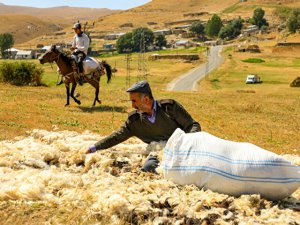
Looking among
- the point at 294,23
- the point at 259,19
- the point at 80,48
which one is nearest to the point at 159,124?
the point at 80,48

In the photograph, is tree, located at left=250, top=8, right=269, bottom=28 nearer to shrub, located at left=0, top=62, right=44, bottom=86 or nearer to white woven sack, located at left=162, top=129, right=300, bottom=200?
shrub, located at left=0, top=62, right=44, bottom=86

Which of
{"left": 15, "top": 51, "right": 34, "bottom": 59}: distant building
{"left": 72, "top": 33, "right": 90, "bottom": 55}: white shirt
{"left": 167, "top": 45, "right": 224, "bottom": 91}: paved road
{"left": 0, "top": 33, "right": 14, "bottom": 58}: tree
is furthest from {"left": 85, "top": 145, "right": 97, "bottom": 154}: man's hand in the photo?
{"left": 0, "top": 33, "right": 14, "bottom": 58}: tree

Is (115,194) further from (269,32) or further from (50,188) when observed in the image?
(269,32)

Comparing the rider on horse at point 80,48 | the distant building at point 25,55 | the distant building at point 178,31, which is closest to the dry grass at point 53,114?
the rider on horse at point 80,48

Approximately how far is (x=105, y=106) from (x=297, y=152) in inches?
398

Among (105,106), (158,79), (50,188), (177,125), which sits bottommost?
(158,79)

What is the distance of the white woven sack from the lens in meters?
5.87

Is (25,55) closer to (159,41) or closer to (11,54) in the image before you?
(11,54)

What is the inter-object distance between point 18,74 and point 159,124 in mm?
25901

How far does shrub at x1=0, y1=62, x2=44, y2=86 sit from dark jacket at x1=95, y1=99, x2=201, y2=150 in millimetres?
25304

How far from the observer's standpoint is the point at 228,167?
19.6ft

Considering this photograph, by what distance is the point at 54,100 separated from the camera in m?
21.3

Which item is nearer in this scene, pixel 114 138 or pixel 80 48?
pixel 114 138

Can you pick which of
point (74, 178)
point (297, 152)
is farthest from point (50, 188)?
point (297, 152)
